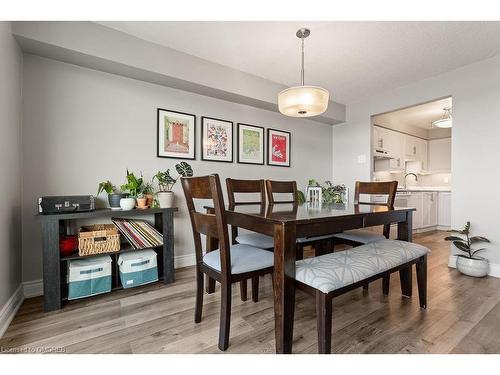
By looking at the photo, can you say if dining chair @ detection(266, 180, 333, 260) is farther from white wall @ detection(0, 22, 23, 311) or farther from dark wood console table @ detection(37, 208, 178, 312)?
white wall @ detection(0, 22, 23, 311)

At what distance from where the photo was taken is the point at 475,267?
2.30m

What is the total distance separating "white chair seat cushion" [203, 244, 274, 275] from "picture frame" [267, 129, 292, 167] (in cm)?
201

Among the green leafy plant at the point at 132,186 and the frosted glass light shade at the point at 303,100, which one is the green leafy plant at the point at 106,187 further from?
the frosted glass light shade at the point at 303,100

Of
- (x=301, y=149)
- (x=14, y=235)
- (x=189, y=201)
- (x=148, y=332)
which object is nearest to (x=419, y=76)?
(x=301, y=149)

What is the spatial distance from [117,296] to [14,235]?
0.85 m

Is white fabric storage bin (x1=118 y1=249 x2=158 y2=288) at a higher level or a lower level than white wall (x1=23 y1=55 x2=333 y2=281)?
lower

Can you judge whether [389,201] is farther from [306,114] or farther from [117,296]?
[117,296]

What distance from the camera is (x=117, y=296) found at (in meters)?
1.89

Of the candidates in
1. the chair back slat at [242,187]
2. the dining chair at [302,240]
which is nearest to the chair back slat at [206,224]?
the chair back slat at [242,187]

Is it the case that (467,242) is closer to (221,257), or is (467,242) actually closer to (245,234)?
(245,234)

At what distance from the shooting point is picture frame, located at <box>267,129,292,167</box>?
332cm

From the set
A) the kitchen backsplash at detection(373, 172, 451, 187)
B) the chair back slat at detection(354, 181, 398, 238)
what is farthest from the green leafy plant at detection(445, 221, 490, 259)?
the kitchen backsplash at detection(373, 172, 451, 187)

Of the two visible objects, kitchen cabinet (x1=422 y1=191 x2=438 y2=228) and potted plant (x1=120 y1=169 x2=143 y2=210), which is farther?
kitchen cabinet (x1=422 y1=191 x2=438 y2=228)

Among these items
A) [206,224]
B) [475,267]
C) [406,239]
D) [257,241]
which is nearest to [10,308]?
[206,224]
